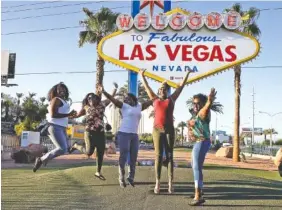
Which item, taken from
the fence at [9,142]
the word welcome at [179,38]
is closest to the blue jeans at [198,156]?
the word welcome at [179,38]

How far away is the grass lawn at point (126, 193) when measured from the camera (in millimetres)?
7168

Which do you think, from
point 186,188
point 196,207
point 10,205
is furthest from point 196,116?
point 10,205

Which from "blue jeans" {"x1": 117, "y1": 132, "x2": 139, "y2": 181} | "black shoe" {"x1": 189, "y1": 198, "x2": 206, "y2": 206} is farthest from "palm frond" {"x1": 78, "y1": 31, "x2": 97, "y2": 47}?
"black shoe" {"x1": 189, "y1": 198, "x2": 206, "y2": 206}

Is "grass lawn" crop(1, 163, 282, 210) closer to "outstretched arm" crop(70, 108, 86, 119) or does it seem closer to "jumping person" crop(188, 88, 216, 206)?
"jumping person" crop(188, 88, 216, 206)

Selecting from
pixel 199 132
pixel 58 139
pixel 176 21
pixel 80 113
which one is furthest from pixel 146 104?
pixel 176 21

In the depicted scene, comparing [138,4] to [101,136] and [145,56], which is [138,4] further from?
[101,136]

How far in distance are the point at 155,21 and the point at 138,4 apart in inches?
29.7

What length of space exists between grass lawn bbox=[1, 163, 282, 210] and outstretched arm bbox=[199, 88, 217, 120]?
5.14ft

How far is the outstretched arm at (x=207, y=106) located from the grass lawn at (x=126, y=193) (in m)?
1.57

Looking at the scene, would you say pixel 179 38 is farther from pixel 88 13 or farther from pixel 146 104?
pixel 88 13

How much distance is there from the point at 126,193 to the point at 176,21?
4.84m

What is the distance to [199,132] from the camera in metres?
6.96

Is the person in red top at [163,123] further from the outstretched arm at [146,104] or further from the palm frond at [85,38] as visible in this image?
the palm frond at [85,38]

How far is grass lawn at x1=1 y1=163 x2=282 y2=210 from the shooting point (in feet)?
23.5
